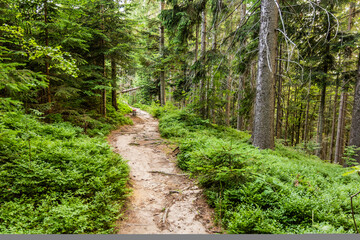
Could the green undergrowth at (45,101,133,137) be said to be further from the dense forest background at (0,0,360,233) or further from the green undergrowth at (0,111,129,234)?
the green undergrowth at (0,111,129,234)

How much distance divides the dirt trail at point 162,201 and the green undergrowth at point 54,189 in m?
0.43

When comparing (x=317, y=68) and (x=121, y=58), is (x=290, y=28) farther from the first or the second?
(x=121, y=58)

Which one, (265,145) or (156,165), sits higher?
(265,145)

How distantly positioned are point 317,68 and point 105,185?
13.9 meters

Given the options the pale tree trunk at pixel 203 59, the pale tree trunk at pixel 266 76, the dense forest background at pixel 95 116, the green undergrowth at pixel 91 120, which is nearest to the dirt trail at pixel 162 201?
the dense forest background at pixel 95 116

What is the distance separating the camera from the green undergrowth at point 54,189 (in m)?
2.90

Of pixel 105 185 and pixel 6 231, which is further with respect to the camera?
pixel 105 185

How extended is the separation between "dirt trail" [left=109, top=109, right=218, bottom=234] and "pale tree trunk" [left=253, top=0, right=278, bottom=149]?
11.7ft

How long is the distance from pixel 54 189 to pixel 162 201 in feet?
7.84

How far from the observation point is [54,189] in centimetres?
362

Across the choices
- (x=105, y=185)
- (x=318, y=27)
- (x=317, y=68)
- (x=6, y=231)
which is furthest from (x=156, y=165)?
(x=318, y=27)

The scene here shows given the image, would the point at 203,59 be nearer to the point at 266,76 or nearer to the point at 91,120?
the point at 266,76

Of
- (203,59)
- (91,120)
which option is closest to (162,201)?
(91,120)

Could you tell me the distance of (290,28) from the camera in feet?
26.5
